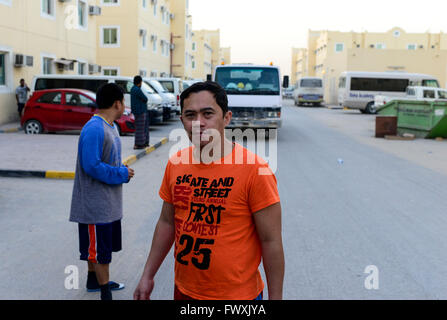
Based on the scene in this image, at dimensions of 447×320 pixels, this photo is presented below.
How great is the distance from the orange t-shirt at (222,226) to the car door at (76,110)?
15.3 meters

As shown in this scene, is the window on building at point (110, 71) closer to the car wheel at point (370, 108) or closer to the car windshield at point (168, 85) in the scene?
the car windshield at point (168, 85)

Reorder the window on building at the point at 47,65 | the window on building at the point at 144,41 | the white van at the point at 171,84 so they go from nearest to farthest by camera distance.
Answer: the window on building at the point at 47,65
the white van at the point at 171,84
the window on building at the point at 144,41

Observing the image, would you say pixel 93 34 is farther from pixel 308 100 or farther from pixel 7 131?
pixel 308 100

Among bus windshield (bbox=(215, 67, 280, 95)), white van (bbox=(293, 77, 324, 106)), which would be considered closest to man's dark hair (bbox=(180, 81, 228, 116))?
bus windshield (bbox=(215, 67, 280, 95))

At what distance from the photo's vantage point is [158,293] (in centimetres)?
444

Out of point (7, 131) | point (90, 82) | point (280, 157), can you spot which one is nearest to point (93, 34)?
point (90, 82)

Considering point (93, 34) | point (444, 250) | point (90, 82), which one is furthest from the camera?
point (93, 34)

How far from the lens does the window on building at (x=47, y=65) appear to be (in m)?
25.1

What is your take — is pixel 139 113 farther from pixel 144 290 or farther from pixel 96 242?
pixel 144 290

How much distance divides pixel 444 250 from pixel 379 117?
14509mm

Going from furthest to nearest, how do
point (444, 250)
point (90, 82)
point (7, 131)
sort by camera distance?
point (90, 82) < point (7, 131) < point (444, 250)

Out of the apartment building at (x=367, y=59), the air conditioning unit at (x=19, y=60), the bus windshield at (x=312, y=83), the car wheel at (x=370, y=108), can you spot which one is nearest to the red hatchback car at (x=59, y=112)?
the air conditioning unit at (x=19, y=60)

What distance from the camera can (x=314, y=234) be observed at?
638 cm

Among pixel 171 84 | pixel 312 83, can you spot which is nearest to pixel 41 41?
pixel 171 84
